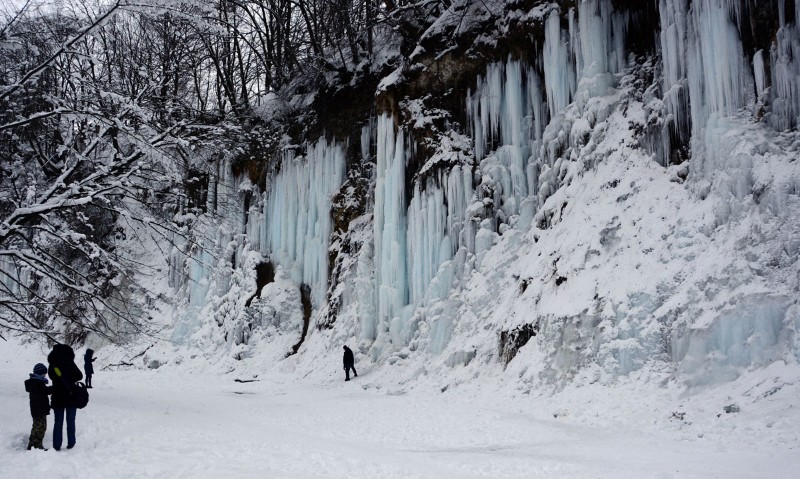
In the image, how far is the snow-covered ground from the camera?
588 centimetres

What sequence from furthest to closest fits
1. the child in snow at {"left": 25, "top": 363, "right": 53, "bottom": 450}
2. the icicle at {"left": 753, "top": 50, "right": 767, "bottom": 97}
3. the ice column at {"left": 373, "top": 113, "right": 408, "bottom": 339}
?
the ice column at {"left": 373, "top": 113, "right": 408, "bottom": 339} → the icicle at {"left": 753, "top": 50, "right": 767, "bottom": 97} → the child in snow at {"left": 25, "top": 363, "right": 53, "bottom": 450}

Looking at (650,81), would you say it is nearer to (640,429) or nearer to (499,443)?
(640,429)

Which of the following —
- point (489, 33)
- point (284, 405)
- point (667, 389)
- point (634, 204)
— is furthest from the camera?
point (489, 33)

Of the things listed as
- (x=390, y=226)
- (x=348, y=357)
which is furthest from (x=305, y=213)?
(x=348, y=357)

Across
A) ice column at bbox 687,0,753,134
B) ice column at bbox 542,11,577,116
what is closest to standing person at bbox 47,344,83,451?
ice column at bbox 687,0,753,134

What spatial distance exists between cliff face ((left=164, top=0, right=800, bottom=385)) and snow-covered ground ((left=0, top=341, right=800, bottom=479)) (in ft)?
2.88

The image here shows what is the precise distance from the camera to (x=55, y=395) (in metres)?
6.63

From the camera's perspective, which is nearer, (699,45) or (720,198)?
(720,198)

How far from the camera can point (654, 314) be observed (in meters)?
9.80

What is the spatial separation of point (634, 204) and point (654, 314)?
109 inches

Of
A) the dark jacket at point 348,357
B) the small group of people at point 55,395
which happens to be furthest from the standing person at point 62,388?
the dark jacket at point 348,357

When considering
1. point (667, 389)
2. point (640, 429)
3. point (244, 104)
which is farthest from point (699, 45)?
point (244, 104)

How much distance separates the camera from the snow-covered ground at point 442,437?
19.3ft

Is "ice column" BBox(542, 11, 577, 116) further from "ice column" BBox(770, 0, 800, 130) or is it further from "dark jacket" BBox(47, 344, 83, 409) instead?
"dark jacket" BBox(47, 344, 83, 409)
